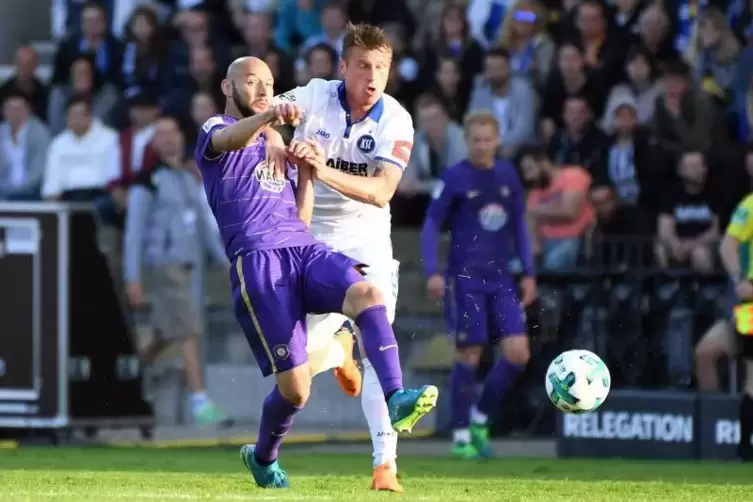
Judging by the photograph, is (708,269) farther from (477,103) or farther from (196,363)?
(196,363)

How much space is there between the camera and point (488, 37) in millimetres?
17969

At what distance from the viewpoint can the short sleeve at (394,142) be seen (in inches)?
377

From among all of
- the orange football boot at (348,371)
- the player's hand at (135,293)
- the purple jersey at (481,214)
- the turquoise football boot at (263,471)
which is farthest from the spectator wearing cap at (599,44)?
the turquoise football boot at (263,471)

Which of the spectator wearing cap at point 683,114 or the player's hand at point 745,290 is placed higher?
the spectator wearing cap at point 683,114

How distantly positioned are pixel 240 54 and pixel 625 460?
7.28m

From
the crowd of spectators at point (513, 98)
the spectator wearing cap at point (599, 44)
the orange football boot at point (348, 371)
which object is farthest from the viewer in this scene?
the spectator wearing cap at point (599, 44)

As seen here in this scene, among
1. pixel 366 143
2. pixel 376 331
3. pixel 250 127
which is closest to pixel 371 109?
pixel 366 143

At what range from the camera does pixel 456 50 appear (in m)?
17.6

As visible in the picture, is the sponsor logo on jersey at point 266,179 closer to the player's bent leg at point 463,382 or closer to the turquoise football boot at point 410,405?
the turquoise football boot at point 410,405

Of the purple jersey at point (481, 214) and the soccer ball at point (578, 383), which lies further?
the purple jersey at point (481, 214)

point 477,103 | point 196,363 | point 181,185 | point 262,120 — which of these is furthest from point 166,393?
point 262,120

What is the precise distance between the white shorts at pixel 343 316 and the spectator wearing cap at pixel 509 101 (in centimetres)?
663

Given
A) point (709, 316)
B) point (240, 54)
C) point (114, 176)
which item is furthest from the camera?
point (240, 54)

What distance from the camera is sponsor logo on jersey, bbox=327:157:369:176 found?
9719 mm
